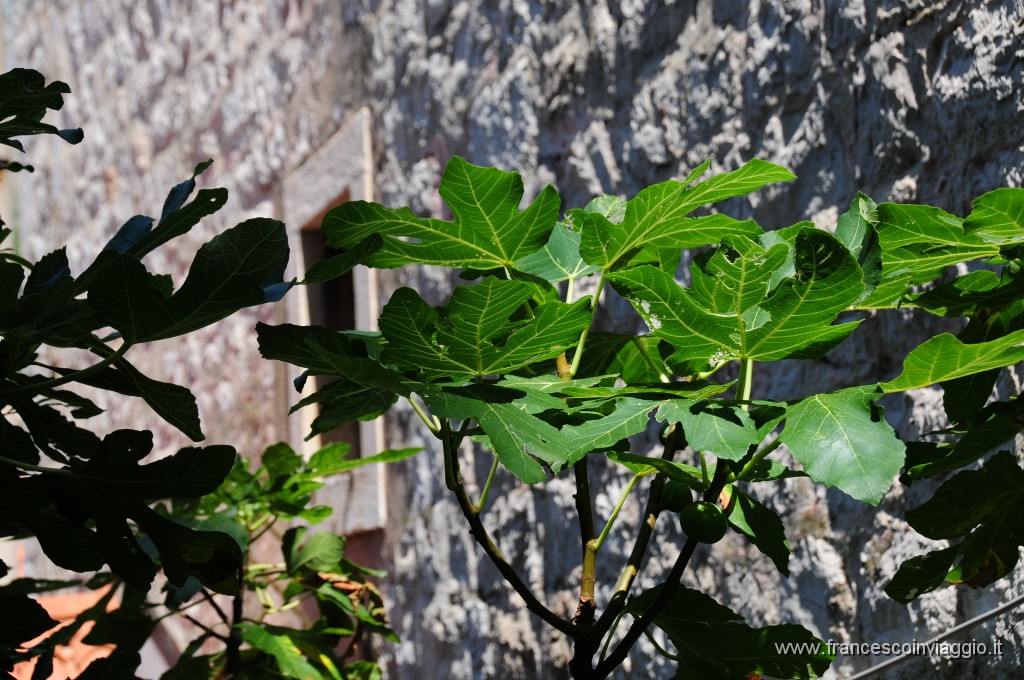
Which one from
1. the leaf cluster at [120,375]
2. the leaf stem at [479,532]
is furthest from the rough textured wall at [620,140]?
the leaf cluster at [120,375]

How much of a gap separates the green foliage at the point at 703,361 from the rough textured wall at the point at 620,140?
51 cm

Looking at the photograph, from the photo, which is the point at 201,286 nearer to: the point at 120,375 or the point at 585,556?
the point at 120,375

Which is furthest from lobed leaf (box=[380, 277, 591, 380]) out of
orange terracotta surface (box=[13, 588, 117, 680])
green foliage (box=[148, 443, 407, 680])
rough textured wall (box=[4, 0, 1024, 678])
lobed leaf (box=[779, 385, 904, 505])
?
orange terracotta surface (box=[13, 588, 117, 680])

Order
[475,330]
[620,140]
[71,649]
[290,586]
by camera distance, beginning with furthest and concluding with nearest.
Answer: [71,649] → [620,140] → [290,586] → [475,330]

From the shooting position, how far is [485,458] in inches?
110

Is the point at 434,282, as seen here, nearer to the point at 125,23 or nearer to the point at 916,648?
the point at 916,648

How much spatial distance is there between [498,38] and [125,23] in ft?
12.4

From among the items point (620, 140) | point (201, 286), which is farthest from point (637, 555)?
point (620, 140)

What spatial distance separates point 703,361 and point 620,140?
1.41 m

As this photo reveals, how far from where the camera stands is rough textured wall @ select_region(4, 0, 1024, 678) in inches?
62.7

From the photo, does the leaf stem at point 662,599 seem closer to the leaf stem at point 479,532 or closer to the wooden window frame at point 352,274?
the leaf stem at point 479,532

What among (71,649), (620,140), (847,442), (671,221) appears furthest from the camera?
(71,649)

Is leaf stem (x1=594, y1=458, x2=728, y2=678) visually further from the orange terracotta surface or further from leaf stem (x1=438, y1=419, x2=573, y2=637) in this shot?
the orange terracotta surface

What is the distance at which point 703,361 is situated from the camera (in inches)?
40.0
